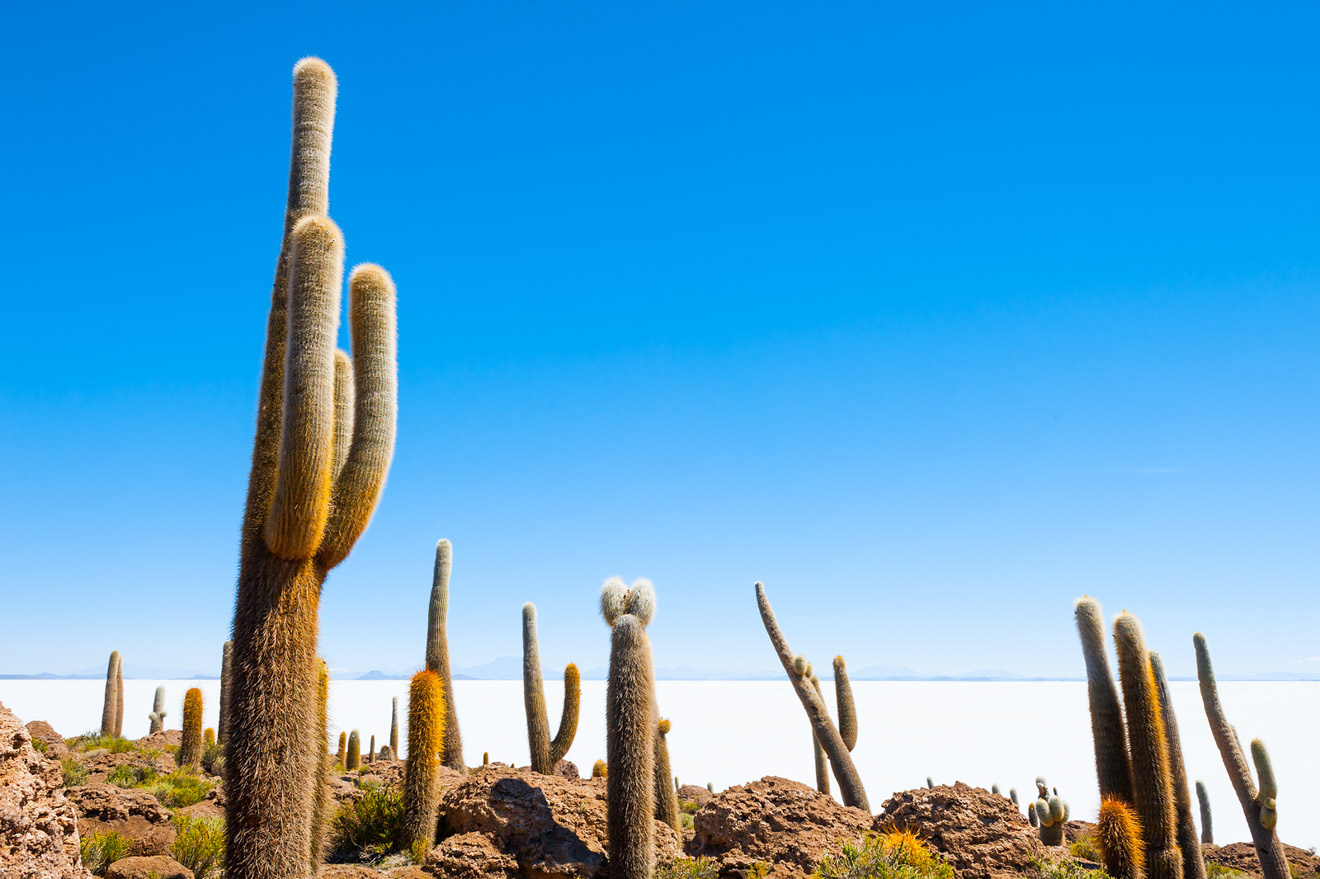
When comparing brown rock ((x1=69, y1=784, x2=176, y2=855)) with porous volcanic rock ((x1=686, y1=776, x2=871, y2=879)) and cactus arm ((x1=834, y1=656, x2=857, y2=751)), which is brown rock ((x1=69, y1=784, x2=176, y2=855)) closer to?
porous volcanic rock ((x1=686, y1=776, x2=871, y2=879))

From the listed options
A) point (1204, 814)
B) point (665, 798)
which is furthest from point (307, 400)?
point (1204, 814)

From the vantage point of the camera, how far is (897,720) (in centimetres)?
6906

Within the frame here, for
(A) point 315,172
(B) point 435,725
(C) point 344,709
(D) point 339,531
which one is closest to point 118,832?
(B) point 435,725

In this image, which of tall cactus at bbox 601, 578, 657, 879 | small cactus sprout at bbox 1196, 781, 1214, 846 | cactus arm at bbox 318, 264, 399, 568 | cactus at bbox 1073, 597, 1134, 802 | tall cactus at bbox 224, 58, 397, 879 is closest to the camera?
tall cactus at bbox 224, 58, 397, 879

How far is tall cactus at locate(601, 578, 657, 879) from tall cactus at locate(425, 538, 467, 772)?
21.7 ft

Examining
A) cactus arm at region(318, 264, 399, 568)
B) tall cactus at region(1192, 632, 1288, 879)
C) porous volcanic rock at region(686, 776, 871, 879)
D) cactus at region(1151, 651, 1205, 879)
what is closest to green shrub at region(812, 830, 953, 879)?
porous volcanic rock at region(686, 776, 871, 879)

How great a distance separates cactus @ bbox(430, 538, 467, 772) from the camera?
51.3ft

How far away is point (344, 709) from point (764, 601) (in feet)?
204

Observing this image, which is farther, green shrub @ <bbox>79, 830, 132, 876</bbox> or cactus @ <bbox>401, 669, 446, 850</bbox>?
cactus @ <bbox>401, 669, 446, 850</bbox>

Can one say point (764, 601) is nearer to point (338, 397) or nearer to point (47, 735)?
point (338, 397)

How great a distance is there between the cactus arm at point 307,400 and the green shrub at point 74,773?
8620 mm

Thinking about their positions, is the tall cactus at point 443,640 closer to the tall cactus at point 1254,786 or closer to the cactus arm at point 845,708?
the cactus arm at point 845,708

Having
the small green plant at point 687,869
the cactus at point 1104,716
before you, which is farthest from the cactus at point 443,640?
the cactus at point 1104,716

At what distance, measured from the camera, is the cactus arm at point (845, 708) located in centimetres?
1680
